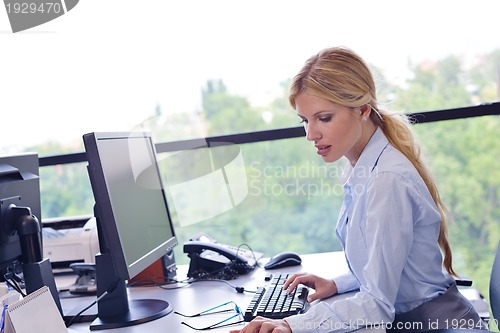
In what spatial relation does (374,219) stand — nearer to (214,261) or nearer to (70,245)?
(214,261)

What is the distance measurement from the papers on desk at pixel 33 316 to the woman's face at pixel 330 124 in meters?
0.78

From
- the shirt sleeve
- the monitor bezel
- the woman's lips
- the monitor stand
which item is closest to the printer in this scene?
the monitor stand

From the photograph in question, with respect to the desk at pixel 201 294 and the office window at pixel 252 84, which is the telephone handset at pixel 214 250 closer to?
the desk at pixel 201 294

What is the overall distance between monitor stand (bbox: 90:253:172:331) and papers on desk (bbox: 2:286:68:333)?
0.79ft

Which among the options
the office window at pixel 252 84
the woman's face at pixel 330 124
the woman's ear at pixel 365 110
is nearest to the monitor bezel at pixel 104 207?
the woman's face at pixel 330 124

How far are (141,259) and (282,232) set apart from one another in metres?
1.81

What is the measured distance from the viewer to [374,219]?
129cm

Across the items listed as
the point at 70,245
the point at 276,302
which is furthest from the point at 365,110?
the point at 70,245

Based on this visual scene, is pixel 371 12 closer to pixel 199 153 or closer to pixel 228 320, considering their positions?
pixel 199 153

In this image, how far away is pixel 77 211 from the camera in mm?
3186

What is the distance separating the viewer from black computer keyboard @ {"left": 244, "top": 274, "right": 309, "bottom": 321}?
4.41ft

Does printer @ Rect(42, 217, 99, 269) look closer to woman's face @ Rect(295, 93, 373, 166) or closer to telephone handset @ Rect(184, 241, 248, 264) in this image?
telephone handset @ Rect(184, 241, 248, 264)

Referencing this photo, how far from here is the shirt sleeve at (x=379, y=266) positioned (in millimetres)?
1236

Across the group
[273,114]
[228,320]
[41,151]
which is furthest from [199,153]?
[228,320]
